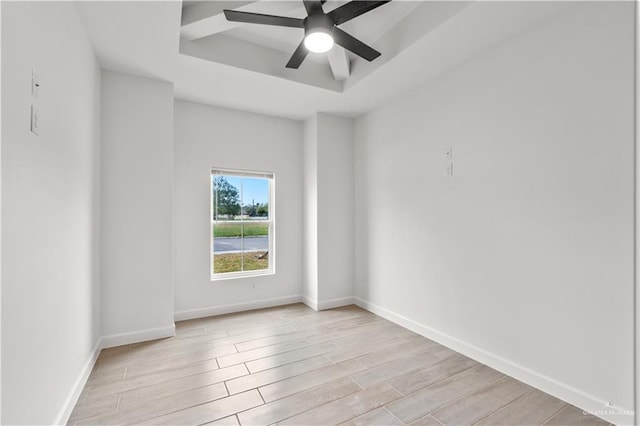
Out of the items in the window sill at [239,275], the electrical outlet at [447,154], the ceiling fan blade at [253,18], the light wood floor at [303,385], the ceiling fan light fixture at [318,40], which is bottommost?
the light wood floor at [303,385]

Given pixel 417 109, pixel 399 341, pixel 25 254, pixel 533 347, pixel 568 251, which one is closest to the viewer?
pixel 25 254

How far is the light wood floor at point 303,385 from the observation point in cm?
190

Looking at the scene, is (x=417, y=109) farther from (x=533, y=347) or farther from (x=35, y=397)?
(x=35, y=397)

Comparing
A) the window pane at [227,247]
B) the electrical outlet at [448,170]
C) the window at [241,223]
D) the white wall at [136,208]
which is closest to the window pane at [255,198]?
the window at [241,223]

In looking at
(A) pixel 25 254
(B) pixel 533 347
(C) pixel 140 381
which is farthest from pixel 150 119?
(B) pixel 533 347

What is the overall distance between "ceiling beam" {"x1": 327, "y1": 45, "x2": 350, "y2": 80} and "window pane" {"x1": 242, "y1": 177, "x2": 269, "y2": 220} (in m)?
1.73

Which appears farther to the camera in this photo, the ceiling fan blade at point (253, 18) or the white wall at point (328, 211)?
the white wall at point (328, 211)

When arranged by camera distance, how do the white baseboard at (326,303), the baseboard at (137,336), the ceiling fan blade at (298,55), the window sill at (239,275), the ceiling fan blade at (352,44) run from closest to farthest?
the ceiling fan blade at (352,44), the ceiling fan blade at (298,55), the baseboard at (137,336), the window sill at (239,275), the white baseboard at (326,303)

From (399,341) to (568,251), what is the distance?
5.53 feet

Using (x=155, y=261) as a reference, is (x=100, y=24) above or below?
above

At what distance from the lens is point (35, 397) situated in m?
1.44

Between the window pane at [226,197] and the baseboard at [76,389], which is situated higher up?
the window pane at [226,197]

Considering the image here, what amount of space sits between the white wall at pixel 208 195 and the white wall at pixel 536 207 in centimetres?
168

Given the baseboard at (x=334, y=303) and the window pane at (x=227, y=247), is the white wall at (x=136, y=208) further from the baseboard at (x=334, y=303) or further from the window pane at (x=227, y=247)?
the baseboard at (x=334, y=303)
